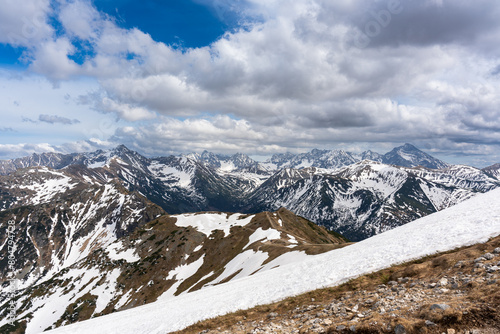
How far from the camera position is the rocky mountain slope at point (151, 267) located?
364 feet

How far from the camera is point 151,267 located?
134500 mm

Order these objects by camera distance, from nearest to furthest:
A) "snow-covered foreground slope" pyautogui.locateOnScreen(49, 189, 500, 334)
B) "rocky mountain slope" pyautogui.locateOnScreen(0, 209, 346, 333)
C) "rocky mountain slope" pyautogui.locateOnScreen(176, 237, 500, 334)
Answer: "rocky mountain slope" pyautogui.locateOnScreen(176, 237, 500, 334)
"snow-covered foreground slope" pyautogui.locateOnScreen(49, 189, 500, 334)
"rocky mountain slope" pyautogui.locateOnScreen(0, 209, 346, 333)

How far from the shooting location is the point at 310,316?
15.2 m

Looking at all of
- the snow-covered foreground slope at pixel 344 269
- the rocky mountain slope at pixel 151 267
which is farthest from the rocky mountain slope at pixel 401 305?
the rocky mountain slope at pixel 151 267

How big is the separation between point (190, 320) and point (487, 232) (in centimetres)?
2941

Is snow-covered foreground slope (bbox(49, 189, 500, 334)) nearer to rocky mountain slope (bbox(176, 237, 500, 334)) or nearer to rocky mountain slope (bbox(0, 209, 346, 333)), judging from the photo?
rocky mountain slope (bbox(176, 237, 500, 334))

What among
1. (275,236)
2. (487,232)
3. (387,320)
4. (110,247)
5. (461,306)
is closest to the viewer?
(461,306)

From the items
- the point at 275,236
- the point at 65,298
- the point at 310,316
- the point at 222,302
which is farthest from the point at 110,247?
the point at 310,316

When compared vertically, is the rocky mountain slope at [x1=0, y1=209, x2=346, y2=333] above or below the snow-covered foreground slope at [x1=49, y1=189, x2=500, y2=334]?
below

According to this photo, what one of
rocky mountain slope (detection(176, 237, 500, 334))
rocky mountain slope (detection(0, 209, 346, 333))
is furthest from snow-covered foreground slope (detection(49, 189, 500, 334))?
rocky mountain slope (detection(0, 209, 346, 333))

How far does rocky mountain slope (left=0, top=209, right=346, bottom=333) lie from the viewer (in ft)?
364

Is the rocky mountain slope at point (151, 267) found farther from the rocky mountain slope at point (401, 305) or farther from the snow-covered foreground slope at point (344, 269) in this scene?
the rocky mountain slope at point (401, 305)

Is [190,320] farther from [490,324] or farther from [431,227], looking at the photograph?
[431,227]

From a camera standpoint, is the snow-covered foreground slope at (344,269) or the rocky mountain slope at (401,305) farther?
the snow-covered foreground slope at (344,269)
